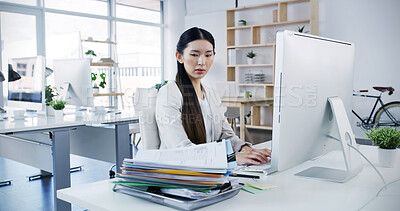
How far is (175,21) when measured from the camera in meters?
8.16

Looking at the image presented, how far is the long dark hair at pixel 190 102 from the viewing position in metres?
1.65

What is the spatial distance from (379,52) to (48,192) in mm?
5200

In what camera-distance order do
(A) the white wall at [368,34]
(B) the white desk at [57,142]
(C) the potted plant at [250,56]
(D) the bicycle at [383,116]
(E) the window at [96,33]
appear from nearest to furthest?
1. (B) the white desk at [57,142]
2. (D) the bicycle at [383,116]
3. (A) the white wall at [368,34]
4. (E) the window at [96,33]
5. (C) the potted plant at [250,56]

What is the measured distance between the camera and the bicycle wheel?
5.50 meters

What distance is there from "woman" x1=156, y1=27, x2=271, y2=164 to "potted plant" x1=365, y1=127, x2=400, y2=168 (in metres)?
0.50

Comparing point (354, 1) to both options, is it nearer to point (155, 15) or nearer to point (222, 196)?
point (155, 15)

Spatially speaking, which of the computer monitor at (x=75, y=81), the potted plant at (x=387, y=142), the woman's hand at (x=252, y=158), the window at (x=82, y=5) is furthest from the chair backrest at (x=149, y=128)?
the window at (x=82, y=5)

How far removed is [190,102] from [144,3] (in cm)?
689

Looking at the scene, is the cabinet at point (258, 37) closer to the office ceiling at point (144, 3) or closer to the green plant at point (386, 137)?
the office ceiling at point (144, 3)

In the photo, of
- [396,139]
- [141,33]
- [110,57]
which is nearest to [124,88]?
[110,57]

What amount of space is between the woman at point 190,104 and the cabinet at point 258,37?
494cm

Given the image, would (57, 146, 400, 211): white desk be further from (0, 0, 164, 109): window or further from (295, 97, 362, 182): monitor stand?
(0, 0, 164, 109): window

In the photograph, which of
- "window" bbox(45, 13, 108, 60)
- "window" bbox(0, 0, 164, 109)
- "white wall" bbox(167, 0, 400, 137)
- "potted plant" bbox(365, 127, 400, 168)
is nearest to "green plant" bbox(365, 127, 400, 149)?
"potted plant" bbox(365, 127, 400, 168)

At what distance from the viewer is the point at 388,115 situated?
18.2ft
